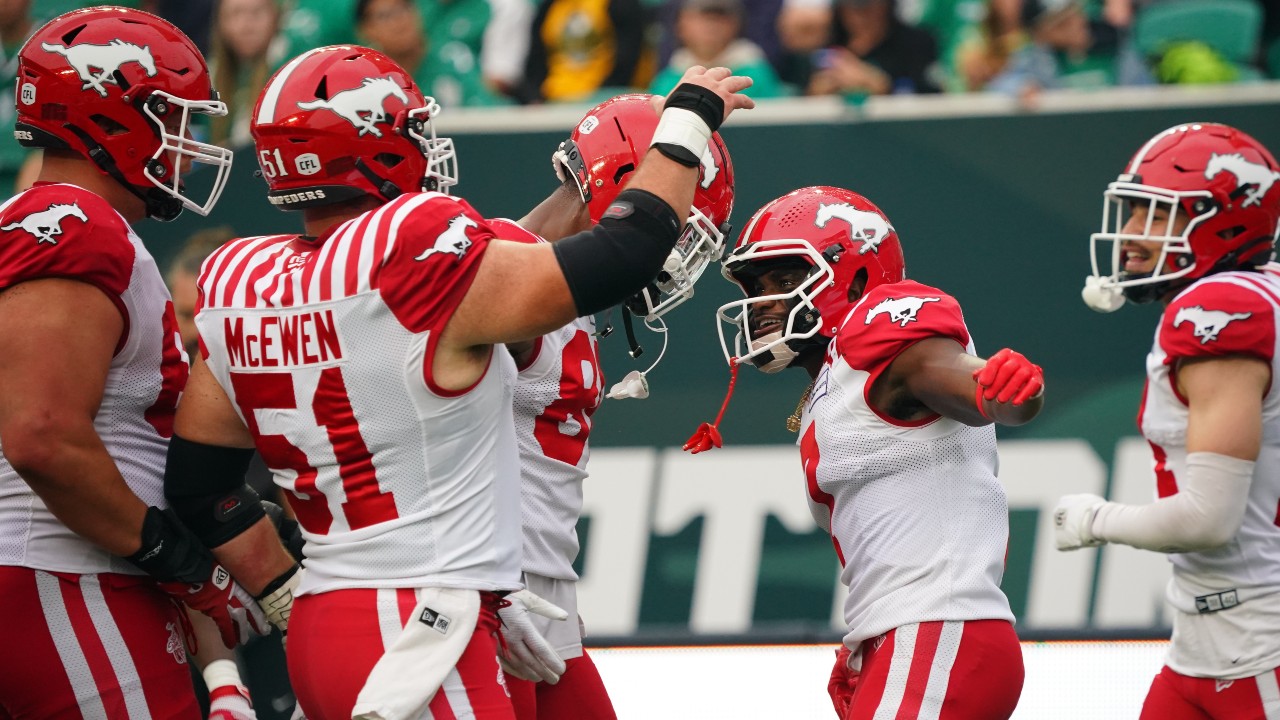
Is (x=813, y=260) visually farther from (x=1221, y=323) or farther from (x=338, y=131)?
(x=338, y=131)

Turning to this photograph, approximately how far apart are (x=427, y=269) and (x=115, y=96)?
1.12 m

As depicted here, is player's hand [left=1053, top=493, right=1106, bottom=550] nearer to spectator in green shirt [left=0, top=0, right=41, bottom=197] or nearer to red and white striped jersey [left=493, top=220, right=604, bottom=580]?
red and white striped jersey [left=493, top=220, right=604, bottom=580]

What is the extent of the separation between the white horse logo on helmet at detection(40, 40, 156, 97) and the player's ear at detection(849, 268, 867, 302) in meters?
1.79

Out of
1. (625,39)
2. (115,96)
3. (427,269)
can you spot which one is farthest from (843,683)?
(625,39)

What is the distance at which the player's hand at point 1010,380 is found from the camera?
2.94m

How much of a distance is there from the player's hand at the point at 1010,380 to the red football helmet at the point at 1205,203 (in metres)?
1.45

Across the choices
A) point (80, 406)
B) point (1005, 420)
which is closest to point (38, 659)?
point (80, 406)

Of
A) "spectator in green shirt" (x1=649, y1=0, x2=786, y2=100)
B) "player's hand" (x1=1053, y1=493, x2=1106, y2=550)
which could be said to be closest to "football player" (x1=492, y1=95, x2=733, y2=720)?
"player's hand" (x1=1053, y1=493, x2=1106, y2=550)

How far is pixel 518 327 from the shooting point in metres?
2.80

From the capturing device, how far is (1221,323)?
3770 mm

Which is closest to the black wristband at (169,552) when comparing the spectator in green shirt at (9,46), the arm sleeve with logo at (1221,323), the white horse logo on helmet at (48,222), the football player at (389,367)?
the football player at (389,367)

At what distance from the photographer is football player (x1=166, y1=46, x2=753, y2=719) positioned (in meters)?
2.82

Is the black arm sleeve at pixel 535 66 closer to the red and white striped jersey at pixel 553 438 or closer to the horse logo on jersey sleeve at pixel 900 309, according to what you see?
the red and white striped jersey at pixel 553 438

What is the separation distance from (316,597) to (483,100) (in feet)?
18.1
